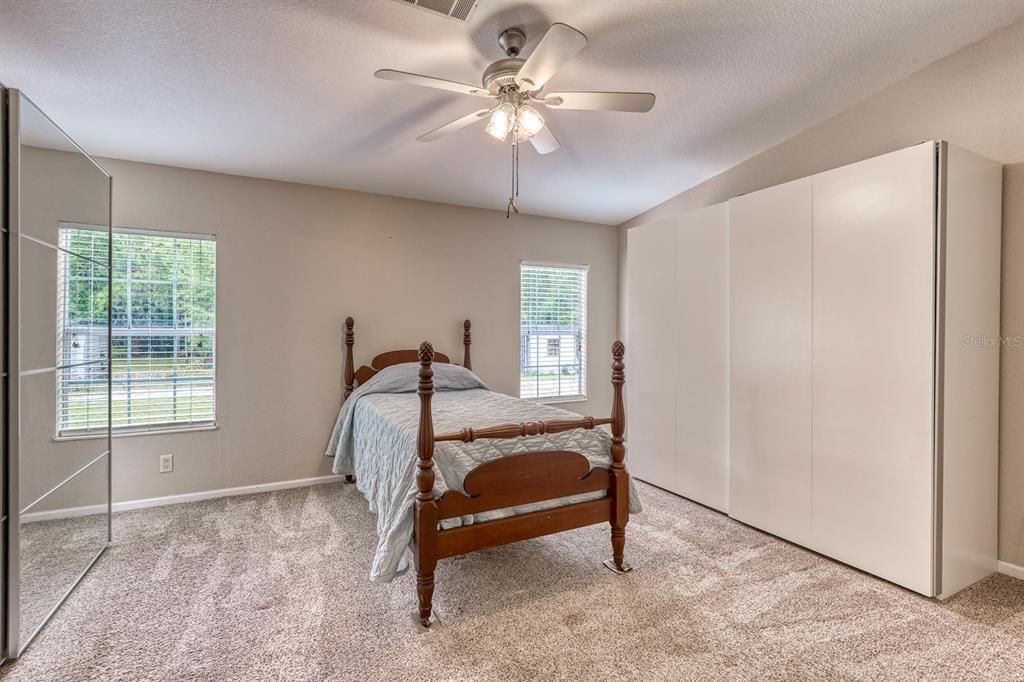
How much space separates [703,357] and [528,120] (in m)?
2.19

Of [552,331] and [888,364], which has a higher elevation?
[552,331]

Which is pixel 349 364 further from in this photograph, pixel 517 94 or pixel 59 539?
pixel 517 94

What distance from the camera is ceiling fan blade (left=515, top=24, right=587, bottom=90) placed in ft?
5.68

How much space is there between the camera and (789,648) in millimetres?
Answer: 1988

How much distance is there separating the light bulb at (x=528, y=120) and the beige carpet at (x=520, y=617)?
2.24 meters

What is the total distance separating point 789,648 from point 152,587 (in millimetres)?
2950

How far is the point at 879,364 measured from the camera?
2.53 meters

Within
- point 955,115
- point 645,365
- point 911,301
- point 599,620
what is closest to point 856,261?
point 911,301

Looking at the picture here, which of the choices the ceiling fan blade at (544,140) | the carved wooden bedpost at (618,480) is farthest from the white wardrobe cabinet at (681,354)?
the ceiling fan blade at (544,140)


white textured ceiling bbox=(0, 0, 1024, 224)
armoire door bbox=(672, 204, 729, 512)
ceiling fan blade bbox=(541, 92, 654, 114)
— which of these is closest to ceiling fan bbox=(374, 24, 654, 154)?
ceiling fan blade bbox=(541, 92, 654, 114)

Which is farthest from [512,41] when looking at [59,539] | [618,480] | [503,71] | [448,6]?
[59,539]

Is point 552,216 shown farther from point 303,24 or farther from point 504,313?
point 303,24

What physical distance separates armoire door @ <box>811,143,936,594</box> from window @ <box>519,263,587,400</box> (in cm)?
267

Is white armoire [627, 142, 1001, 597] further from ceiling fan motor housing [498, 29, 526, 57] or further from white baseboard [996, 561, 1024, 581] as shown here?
ceiling fan motor housing [498, 29, 526, 57]
